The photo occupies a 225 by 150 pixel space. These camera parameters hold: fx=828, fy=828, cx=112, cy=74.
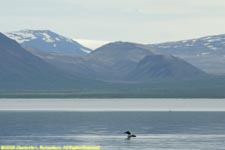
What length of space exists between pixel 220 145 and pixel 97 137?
65.7ft

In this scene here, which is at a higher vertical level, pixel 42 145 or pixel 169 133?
pixel 169 133

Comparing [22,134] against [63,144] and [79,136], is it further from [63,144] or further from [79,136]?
[63,144]

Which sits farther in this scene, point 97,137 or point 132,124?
point 132,124

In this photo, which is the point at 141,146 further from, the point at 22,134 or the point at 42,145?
the point at 22,134

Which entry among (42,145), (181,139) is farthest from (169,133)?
(42,145)

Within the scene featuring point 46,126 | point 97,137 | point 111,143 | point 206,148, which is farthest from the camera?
point 46,126

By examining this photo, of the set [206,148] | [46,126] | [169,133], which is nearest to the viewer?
[206,148]

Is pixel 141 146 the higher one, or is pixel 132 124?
pixel 132 124

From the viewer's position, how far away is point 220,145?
101 metres

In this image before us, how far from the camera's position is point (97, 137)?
114 m

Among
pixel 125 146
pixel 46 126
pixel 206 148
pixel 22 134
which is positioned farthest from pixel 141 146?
pixel 46 126

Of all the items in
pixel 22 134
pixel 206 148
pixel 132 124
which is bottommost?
pixel 206 148

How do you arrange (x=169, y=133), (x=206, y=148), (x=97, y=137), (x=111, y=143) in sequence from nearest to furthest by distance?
(x=206, y=148) < (x=111, y=143) < (x=97, y=137) < (x=169, y=133)

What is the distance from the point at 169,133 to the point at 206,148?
25262 millimetres
